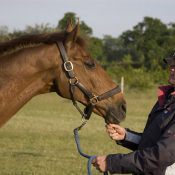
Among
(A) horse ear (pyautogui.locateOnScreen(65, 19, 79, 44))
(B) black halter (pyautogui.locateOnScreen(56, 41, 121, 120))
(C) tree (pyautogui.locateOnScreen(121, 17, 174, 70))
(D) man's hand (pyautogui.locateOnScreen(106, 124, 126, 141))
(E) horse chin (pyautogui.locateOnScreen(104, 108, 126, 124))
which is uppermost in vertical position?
(C) tree (pyautogui.locateOnScreen(121, 17, 174, 70))

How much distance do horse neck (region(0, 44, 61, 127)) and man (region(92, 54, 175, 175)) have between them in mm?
1084

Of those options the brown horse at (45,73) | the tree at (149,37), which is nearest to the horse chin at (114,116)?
the brown horse at (45,73)

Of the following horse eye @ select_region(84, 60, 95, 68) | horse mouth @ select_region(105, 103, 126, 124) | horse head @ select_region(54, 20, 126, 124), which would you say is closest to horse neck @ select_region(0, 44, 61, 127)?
horse head @ select_region(54, 20, 126, 124)

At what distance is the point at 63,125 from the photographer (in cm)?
1148

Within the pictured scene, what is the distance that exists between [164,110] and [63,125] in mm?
8832

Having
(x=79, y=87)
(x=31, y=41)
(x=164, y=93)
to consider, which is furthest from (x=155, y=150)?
(x=31, y=41)

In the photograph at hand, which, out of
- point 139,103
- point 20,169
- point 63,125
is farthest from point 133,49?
point 20,169

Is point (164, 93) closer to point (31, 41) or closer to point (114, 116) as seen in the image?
point (114, 116)

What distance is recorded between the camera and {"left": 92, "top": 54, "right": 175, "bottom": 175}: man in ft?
8.31

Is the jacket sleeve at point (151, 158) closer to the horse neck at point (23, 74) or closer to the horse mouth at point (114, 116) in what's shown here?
the horse mouth at point (114, 116)

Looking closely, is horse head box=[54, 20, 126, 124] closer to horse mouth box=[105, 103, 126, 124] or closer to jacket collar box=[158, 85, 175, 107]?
horse mouth box=[105, 103, 126, 124]

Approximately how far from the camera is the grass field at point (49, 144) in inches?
254

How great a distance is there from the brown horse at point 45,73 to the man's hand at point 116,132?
12.4 inches

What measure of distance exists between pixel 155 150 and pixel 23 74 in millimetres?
1550
